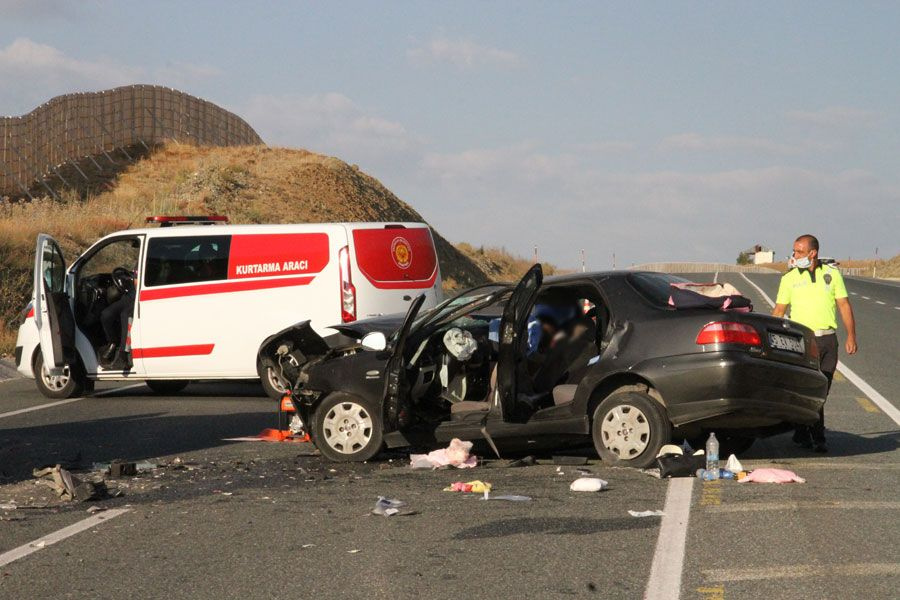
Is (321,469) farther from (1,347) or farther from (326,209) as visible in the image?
(326,209)

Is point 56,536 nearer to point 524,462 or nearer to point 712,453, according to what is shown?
point 524,462

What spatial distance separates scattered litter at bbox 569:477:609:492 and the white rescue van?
21.1 feet

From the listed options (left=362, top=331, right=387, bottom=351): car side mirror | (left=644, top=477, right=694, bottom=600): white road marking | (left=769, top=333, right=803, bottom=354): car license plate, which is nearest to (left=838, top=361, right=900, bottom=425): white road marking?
(left=769, top=333, right=803, bottom=354): car license plate

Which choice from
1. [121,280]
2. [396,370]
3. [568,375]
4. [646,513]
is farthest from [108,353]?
[646,513]

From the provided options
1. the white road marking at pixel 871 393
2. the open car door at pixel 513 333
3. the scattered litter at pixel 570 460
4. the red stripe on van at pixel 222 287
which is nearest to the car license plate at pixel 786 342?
the scattered litter at pixel 570 460

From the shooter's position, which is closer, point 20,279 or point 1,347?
point 1,347

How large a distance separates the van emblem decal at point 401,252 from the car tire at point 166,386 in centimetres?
357

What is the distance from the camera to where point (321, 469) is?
982 cm

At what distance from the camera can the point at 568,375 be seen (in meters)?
10.0

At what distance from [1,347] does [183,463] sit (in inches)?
489

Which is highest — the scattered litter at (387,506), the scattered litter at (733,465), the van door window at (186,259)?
the van door window at (186,259)

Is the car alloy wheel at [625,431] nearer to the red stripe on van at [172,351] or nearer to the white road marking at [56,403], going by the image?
the red stripe on van at [172,351]

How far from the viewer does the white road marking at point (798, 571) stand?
606 centimetres

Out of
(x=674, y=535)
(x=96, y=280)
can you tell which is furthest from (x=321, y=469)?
(x=96, y=280)
